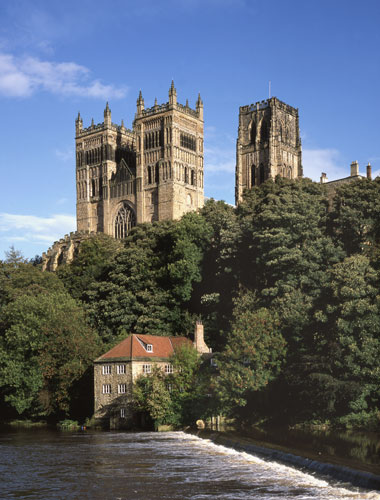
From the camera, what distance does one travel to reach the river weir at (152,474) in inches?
1144

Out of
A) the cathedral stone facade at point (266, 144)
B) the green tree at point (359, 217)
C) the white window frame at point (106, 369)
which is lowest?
the white window frame at point (106, 369)

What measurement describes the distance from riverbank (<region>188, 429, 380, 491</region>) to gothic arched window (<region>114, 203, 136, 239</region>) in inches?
3593

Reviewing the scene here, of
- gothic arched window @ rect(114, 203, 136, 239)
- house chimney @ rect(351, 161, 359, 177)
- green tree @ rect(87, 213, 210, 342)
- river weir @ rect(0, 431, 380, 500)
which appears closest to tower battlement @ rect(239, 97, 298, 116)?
gothic arched window @ rect(114, 203, 136, 239)

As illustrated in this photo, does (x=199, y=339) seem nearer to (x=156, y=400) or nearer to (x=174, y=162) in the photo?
(x=156, y=400)

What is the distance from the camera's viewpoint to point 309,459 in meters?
33.6

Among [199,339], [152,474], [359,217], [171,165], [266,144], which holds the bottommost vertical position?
[152,474]

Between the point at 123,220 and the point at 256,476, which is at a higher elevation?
the point at 123,220

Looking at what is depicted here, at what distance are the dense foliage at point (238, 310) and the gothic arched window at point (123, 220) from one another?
47.8 meters

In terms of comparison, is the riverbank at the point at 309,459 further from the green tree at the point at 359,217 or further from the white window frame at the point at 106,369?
the green tree at the point at 359,217

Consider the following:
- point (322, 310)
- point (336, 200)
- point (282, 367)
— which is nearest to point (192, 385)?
point (282, 367)

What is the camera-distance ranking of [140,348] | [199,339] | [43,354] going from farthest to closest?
[199,339] → [43,354] → [140,348]

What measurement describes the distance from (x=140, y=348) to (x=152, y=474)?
23.9 meters

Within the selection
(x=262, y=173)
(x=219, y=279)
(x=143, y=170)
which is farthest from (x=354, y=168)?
(x=143, y=170)

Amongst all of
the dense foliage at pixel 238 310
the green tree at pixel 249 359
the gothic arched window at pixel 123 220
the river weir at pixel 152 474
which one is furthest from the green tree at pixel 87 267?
the gothic arched window at pixel 123 220
